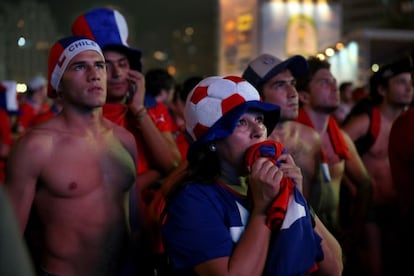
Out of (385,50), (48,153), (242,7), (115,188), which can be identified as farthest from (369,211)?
(242,7)

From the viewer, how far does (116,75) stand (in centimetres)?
462

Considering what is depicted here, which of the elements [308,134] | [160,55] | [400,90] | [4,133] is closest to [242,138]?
[308,134]

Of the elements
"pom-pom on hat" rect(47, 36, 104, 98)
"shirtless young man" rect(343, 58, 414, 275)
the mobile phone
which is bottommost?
"shirtless young man" rect(343, 58, 414, 275)

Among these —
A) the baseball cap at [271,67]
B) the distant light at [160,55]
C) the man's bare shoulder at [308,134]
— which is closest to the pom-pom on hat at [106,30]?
the baseball cap at [271,67]

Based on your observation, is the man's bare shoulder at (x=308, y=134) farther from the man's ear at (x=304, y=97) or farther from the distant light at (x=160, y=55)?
the distant light at (x=160, y=55)

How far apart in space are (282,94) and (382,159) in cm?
259

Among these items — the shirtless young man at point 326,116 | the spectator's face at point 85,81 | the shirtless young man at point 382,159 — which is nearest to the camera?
the spectator's face at point 85,81

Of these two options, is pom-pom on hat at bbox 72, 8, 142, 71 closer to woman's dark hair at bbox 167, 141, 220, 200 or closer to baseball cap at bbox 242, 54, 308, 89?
baseball cap at bbox 242, 54, 308, 89

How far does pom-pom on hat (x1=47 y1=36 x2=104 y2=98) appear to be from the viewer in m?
3.82

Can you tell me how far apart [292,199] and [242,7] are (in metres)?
26.2


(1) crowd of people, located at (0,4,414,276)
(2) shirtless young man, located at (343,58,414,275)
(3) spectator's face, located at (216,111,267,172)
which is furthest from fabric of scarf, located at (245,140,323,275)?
(2) shirtless young man, located at (343,58,414,275)

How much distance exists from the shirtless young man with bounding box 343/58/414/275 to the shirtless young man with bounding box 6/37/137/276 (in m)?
3.47

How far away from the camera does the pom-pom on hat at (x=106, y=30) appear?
4.59 meters

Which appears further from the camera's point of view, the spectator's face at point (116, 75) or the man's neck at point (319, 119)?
the man's neck at point (319, 119)
